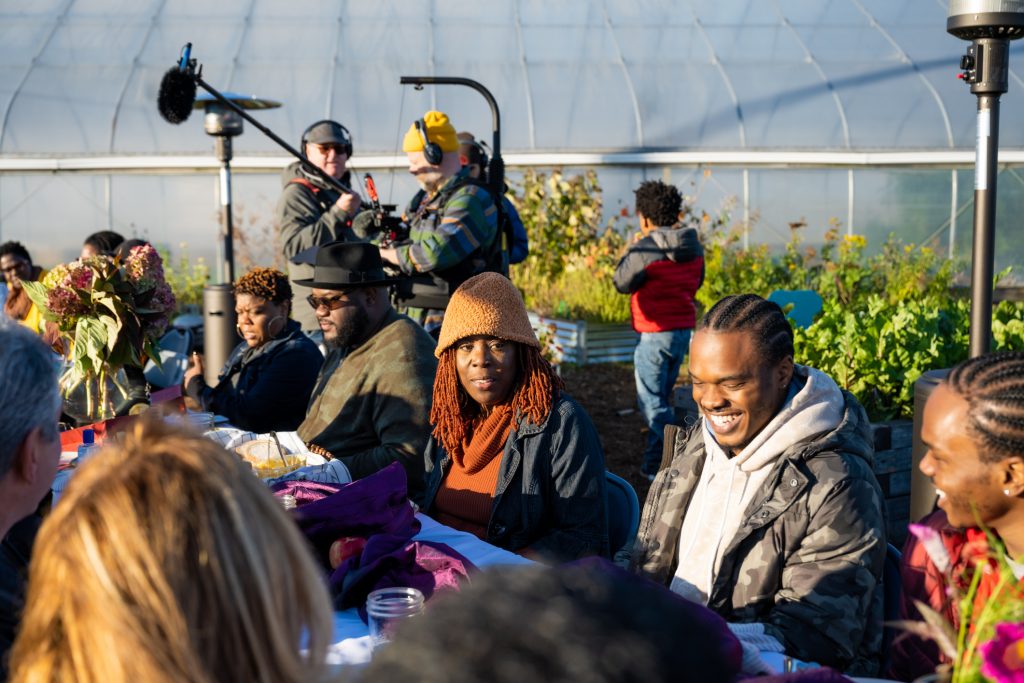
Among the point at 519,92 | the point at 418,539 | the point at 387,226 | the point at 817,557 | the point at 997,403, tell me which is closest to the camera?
the point at 997,403

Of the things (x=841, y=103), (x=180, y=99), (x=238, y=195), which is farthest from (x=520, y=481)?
(x=841, y=103)

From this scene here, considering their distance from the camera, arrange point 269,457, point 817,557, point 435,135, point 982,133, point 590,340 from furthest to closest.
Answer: point 590,340, point 435,135, point 982,133, point 269,457, point 817,557

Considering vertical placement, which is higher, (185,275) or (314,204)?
(314,204)

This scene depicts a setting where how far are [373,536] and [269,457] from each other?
113 cm

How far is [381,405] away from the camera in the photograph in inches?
165

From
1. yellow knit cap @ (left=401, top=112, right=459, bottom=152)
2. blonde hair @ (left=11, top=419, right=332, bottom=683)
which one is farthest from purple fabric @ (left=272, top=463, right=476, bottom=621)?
yellow knit cap @ (left=401, top=112, right=459, bottom=152)

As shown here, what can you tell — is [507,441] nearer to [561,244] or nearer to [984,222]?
[984,222]

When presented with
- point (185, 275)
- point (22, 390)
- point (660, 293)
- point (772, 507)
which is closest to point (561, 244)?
point (660, 293)

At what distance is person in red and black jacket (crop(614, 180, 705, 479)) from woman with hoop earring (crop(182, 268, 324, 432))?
265 cm

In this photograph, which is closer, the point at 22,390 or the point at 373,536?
the point at 22,390

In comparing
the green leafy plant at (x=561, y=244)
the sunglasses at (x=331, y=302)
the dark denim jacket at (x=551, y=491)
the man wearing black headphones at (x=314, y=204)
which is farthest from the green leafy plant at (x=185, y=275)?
the dark denim jacket at (x=551, y=491)

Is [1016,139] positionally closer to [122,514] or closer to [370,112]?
[370,112]

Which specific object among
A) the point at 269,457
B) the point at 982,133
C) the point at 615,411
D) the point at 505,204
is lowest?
the point at 615,411

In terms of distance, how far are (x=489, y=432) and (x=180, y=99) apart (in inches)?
152
